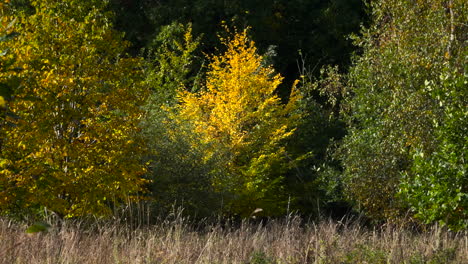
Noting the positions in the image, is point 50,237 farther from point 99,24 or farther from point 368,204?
point 368,204

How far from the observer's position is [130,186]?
13930 mm

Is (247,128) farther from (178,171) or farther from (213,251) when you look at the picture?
(213,251)

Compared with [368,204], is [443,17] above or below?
above

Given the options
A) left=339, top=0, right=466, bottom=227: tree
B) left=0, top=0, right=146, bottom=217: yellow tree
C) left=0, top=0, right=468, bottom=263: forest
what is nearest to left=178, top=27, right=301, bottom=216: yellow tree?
left=0, top=0, right=468, bottom=263: forest

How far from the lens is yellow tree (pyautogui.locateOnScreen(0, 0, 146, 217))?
13305 millimetres

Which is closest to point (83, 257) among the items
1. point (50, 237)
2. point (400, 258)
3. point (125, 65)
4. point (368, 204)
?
point (50, 237)

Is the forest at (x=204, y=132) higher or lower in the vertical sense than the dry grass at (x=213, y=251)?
higher

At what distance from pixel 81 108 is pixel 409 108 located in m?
6.08

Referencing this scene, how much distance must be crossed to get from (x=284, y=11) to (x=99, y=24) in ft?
58.5

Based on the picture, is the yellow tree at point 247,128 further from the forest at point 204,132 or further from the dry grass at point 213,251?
the dry grass at point 213,251

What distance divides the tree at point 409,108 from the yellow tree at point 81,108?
487 cm

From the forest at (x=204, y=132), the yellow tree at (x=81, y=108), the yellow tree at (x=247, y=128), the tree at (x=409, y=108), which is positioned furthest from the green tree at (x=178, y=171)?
the tree at (x=409, y=108)

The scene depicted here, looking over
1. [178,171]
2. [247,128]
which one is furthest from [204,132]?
[178,171]

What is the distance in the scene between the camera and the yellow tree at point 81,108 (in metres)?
13.3
